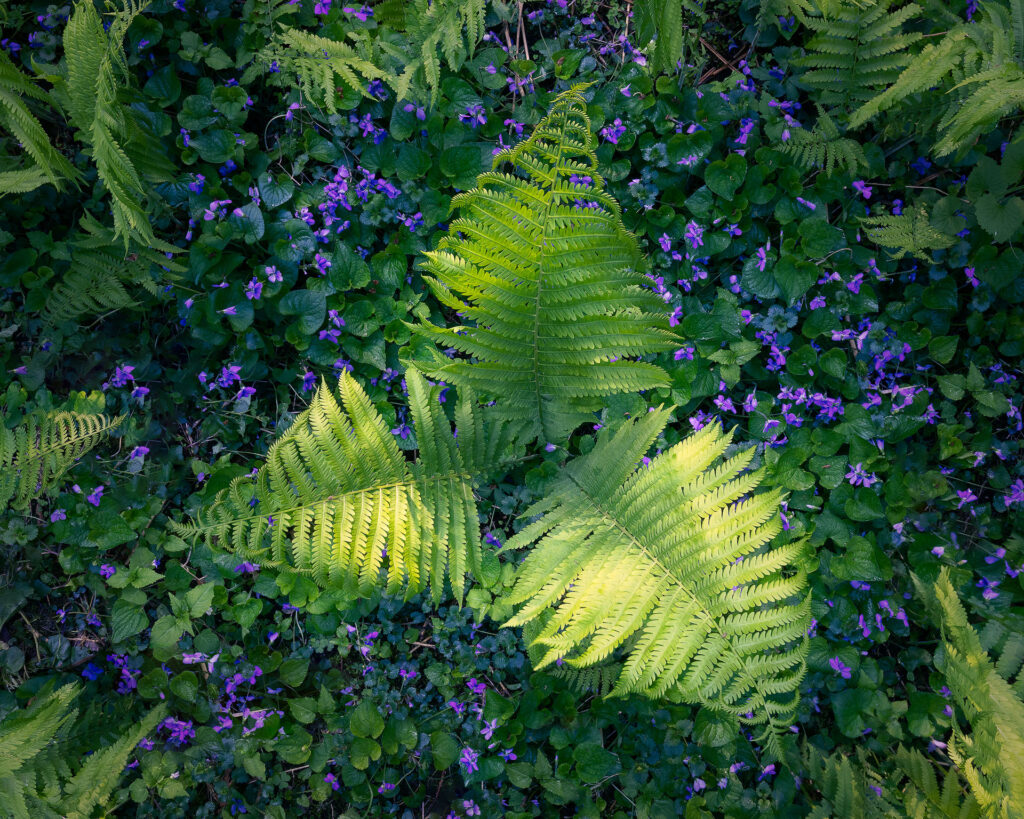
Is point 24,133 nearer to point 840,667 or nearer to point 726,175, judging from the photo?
point 726,175

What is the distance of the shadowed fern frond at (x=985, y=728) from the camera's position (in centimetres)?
210

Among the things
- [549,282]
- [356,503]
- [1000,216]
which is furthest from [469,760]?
[1000,216]

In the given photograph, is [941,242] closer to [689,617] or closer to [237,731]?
[689,617]

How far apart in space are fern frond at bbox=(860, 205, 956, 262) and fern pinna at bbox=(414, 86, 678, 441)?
1.30 m

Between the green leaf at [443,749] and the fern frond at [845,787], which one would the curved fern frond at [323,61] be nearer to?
the green leaf at [443,749]

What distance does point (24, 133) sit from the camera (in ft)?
7.63

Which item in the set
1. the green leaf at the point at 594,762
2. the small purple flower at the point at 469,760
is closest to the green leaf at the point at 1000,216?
the green leaf at the point at 594,762

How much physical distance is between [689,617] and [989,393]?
203 centimetres

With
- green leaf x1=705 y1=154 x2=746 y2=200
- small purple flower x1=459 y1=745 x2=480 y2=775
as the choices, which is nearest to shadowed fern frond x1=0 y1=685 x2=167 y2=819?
small purple flower x1=459 y1=745 x2=480 y2=775

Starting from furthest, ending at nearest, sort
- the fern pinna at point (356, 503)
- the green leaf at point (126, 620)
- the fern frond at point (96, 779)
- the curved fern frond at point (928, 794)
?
the green leaf at point (126, 620) < the fern frond at point (96, 779) < the curved fern frond at point (928, 794) < the fern pinna at point (356, 503)

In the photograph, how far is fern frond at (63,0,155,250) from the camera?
7.07 ft

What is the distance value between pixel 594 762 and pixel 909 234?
2.66 m

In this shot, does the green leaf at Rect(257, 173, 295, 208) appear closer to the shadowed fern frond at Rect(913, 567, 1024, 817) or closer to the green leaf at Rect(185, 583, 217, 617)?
the green leaf at Rect(185, 583, 217, 617)

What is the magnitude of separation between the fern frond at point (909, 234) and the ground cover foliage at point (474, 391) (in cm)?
2
